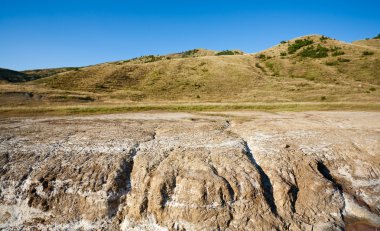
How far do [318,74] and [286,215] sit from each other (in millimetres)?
50924

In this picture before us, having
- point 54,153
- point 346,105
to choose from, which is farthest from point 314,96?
point 54,153

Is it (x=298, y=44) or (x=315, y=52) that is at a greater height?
(x=298, y=44)

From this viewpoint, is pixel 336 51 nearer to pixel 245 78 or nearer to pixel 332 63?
pixel 332 63

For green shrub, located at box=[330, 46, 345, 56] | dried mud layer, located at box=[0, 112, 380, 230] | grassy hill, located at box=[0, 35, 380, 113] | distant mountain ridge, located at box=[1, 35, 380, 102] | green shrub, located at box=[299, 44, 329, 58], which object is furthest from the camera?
green shrub, located at box=[299, 44, 329, 58]

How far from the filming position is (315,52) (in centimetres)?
6962

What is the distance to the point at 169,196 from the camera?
1298 cm

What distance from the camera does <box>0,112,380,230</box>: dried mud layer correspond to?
1234 centimetres

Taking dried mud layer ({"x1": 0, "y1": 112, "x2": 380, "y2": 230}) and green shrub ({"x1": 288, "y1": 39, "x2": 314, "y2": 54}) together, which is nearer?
dried mud layer ({"x1": 0, "y1": 112, "x2": 380, "y2": 230})

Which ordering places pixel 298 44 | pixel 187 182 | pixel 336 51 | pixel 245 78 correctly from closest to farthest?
pixel 187 182
pixel 245 78
pixel 336 51
pixel 298 44

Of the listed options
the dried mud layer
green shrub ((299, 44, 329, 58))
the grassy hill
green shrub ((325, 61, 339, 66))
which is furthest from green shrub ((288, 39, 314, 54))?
the dried mud layer

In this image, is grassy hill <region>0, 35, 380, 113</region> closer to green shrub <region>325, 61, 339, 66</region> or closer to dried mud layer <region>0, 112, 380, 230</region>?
green shrub <region>325, 61, 339, 66</region>

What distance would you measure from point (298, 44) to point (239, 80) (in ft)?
97.5

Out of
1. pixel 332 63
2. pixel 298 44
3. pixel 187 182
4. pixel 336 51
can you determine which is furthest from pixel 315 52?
pixel 187 182

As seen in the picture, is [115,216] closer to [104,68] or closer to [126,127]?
[126,127]
